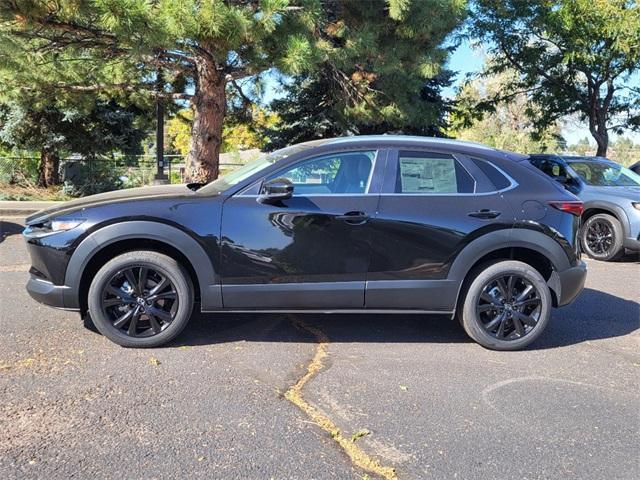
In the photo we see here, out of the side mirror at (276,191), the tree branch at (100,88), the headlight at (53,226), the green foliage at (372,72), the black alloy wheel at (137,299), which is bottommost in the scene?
the black alloy wheel at (137,299)

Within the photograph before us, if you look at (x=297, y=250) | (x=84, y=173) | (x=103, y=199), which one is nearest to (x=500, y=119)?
(x=84, y=173)

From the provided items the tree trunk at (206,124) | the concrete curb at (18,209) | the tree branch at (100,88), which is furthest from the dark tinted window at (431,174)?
the concrete curb at (18,209)

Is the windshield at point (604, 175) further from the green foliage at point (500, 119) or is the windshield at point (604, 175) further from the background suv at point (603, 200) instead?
the green foliage at point (500, 119)

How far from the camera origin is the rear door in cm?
448

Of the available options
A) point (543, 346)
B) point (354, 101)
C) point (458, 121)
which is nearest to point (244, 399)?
point (543, 346)

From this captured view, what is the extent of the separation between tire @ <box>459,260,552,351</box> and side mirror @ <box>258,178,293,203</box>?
168 cm

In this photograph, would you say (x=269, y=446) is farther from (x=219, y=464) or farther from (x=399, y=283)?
(x=399, y=283)

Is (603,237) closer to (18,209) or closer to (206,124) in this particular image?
(206,124)

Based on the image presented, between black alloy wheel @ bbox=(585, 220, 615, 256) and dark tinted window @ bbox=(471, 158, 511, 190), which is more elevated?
dark tinted window @ bbox=(471, 158, 511, 190)

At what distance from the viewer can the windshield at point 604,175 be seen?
935 cm

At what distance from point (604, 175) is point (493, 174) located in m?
5.96

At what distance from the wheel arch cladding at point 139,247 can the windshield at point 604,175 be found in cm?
741

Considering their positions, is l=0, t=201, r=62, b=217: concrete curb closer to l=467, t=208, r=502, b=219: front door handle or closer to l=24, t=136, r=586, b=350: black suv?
l=24, t=136, r=586, b=350: black suv


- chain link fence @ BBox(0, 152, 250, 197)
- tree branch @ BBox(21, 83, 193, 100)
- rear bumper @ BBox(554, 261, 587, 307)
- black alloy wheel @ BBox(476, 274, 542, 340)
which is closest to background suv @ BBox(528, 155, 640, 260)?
rear bumper @ BBox(554, 261, 587, 307)
